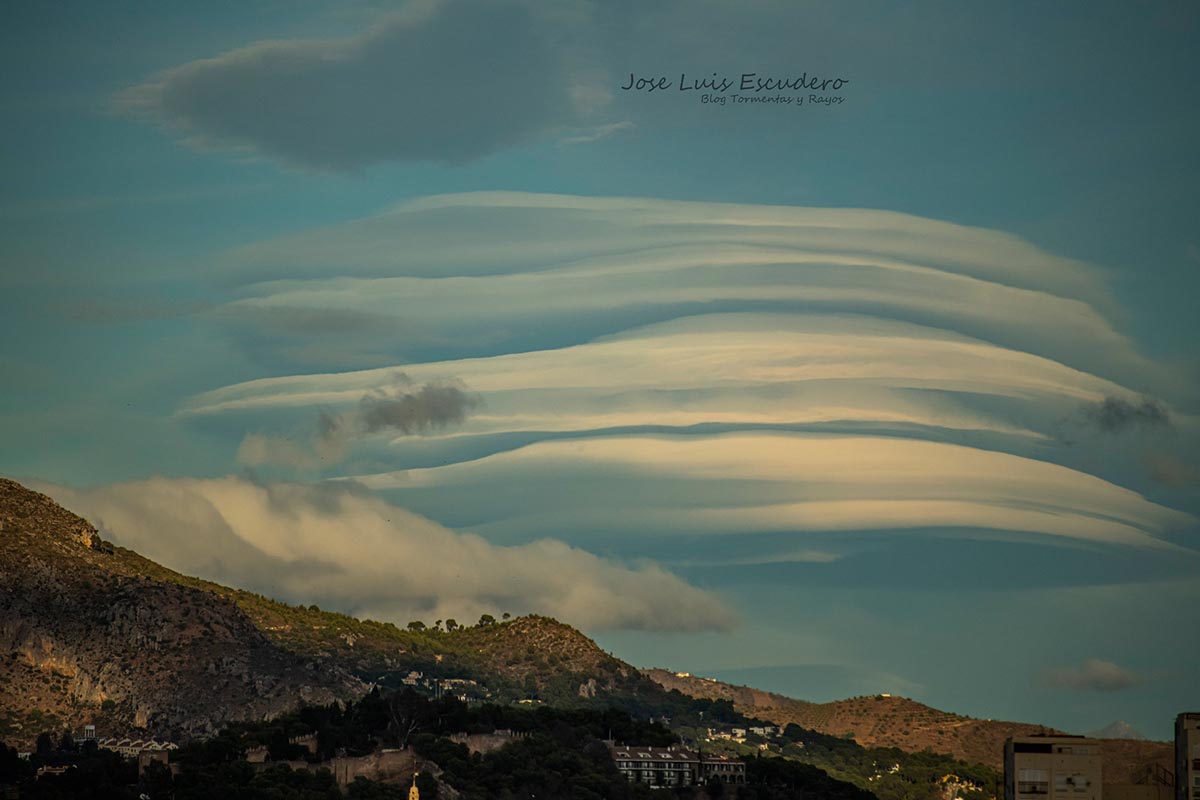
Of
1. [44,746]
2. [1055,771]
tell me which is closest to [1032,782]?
[1055,771]

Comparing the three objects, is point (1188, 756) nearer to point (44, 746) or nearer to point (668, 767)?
point (668, 767)

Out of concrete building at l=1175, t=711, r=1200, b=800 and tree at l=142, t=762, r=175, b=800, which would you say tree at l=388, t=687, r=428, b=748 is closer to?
tree at l=142, t=762, r=175, b=800

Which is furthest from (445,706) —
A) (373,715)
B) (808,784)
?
(808,784)

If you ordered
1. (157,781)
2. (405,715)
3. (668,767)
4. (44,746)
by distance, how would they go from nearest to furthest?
(157,781) < (405,715) < (668,767) < (44,746)

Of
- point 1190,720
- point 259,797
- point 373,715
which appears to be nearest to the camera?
point 1190,720

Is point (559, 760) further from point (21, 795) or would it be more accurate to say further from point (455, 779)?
point (21, 795)

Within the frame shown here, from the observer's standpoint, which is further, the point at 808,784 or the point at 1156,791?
the point at 808,784

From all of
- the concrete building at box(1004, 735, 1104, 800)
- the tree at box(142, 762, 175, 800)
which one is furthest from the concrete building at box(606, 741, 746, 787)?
the concrete building at box(1004, 735, 1104, 800)
